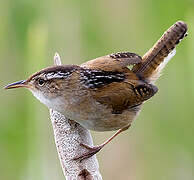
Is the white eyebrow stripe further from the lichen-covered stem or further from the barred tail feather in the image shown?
the barred tail feather

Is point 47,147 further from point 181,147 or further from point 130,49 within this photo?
point 130,49

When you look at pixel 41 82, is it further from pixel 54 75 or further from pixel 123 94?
pixel 123 94

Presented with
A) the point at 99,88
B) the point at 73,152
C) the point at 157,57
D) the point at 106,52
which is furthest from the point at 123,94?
the point at 106,52

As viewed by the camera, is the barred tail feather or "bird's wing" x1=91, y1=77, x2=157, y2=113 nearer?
"bird's wing" x1=91, y1=77, x2=157, y2=113

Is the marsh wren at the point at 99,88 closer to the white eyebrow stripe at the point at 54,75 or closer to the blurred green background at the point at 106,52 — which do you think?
the white eyebrow stripe at the point at 54,75

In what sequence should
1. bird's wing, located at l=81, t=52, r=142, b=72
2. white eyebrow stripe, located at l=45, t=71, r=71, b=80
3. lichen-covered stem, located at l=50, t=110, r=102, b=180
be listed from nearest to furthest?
lichen-covered stem, located at l=50, t=110, r=102, b=180 < white eyebrow stripe, located at l=45, t=71, r=71, b=80 < bird's wing, located at l=81, t=52, r=142, b=72

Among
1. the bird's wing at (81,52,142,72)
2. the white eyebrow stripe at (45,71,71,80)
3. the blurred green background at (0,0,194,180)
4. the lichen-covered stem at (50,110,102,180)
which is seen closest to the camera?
the lichen-covered stem at (50,110,102,180)

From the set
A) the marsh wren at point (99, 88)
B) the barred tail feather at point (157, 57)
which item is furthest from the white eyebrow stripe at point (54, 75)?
the barred tail feather at point (157, 57)

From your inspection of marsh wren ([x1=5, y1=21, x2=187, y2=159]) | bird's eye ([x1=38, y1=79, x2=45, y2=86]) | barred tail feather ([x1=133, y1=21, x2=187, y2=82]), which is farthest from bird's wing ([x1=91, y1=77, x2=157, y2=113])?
bird's eye ([x1=38, y1=79, x2=45, y2=86])
